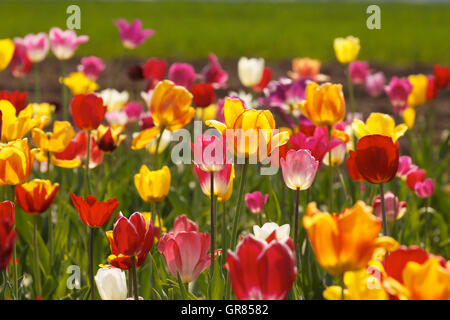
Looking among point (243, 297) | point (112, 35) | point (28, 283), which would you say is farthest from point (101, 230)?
point (112, 35)

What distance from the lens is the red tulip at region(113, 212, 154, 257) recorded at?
4.16 feet

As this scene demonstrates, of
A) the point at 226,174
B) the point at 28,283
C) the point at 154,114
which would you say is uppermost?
the point at 154,114

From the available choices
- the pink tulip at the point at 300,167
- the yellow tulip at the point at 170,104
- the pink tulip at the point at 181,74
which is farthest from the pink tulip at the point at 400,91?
the pink tulip at the point at 300,167

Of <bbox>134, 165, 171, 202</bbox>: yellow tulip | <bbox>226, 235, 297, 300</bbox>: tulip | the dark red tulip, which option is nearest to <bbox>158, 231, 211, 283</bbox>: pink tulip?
<bbox>134, 165, 171, 202</bbox>: yellow tulip

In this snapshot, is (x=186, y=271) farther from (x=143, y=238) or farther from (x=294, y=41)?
(x=294, y=41)

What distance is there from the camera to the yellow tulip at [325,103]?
1.80m

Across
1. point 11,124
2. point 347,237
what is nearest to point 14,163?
point 11,124

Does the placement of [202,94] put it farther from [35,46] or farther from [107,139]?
[35,46]

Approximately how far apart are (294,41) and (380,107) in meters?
7.05

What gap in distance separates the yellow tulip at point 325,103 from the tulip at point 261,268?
2.96 ft

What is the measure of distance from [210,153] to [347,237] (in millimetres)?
524

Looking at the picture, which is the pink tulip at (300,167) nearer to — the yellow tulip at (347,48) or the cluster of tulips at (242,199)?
the cluster of tulips at (242,199)

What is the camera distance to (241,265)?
975 mm

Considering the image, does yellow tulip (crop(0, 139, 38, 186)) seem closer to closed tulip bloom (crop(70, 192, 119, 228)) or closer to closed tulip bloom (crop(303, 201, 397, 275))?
closed tulip bloom (crop(70, 192, 119, 228))
